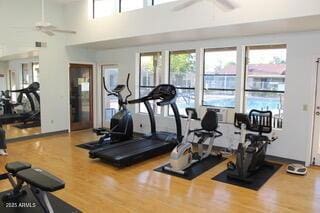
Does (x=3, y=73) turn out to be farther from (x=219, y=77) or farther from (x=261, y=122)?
(x=261, y=122)

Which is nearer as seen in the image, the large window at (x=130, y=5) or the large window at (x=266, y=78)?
the large window at (x=266, y=78)

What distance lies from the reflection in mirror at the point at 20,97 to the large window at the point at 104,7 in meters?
2.09

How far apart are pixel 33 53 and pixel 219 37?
191 inches

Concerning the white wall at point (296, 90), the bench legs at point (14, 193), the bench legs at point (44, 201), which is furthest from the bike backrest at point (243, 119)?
the bench legs at point (14, 193)

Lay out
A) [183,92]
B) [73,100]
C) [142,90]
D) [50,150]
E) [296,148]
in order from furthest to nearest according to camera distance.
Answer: [73,100] < [142,90] < [183,92] < [50,150] < [296,148]

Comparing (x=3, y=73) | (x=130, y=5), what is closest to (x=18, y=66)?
(x=3, y=73)

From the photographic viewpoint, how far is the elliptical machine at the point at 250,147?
14.4 feet

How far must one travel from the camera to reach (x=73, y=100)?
834 cm

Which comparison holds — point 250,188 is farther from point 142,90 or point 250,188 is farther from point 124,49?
point 124,49

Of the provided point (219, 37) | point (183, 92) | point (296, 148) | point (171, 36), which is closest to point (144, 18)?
point (171, 36)

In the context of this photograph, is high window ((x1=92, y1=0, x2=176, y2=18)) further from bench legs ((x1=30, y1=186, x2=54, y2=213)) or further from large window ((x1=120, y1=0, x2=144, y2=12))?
bench legs ((x1=30, y1=186, x2=54, y2=213))

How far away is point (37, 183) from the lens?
8.47 ft

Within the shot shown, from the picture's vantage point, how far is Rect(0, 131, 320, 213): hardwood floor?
11.6 feet

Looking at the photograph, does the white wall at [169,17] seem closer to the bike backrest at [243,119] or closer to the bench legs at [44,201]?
the bike backrest at [243,119]
